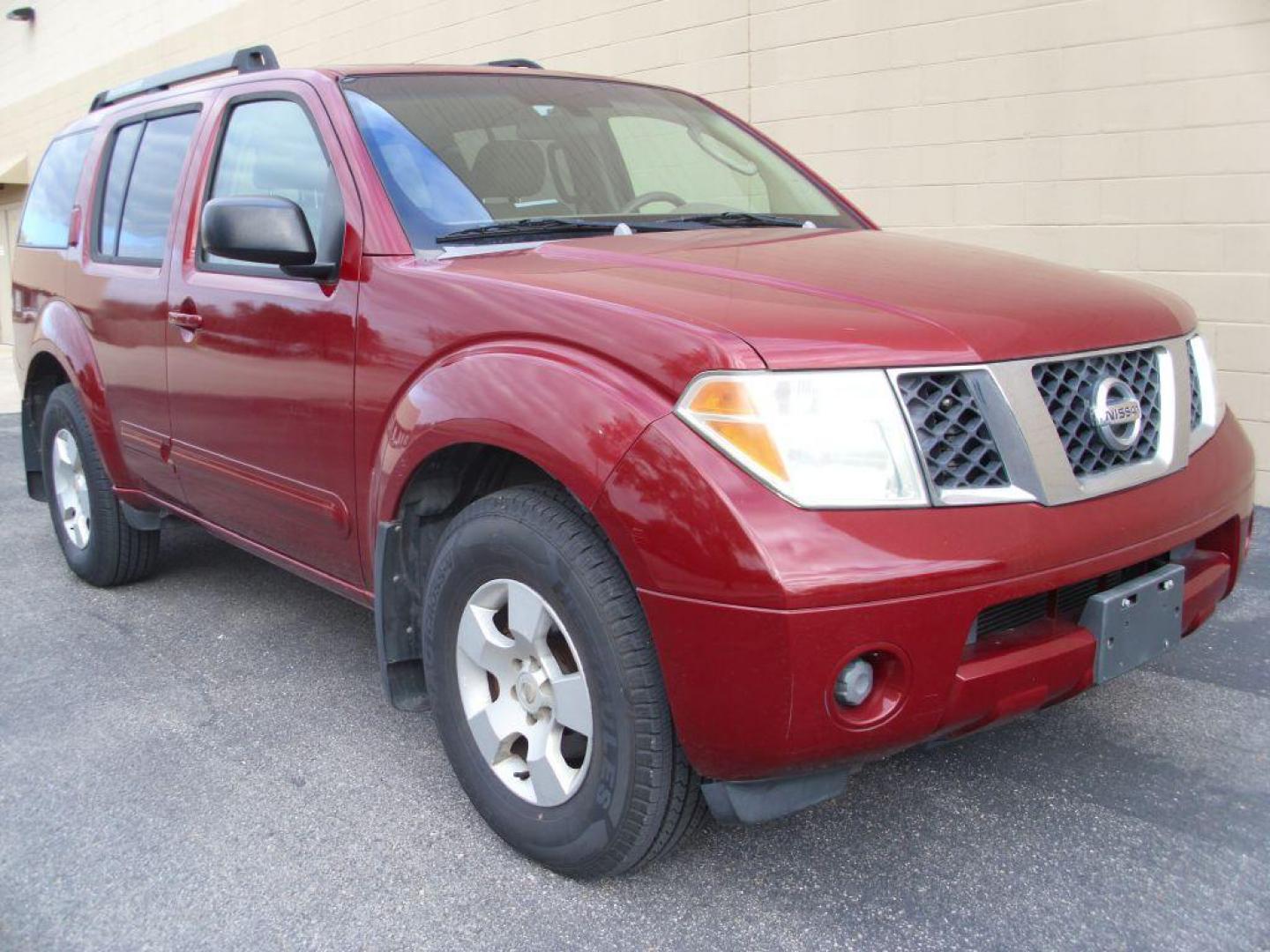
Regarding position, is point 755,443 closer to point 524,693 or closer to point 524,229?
point 524,693

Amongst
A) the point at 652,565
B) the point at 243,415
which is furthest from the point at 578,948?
the point at 243,415

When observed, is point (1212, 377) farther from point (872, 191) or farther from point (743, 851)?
point (872, 191)

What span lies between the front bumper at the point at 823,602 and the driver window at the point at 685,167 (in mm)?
1640

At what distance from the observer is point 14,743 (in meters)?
3.44

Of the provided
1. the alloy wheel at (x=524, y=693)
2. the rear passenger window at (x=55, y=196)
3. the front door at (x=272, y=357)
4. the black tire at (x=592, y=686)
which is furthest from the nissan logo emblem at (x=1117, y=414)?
the rear passenger window at (x=55, y=196)

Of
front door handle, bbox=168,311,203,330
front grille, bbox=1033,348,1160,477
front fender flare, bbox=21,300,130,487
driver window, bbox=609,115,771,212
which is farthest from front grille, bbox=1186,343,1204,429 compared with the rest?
front fender flare, bbox=21,300,130,487

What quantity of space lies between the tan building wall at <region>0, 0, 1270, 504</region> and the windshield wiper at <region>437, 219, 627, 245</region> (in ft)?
12.1

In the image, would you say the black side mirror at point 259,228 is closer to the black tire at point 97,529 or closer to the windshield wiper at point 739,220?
the windshield wiper at point 739,220

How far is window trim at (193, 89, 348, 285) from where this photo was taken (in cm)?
317

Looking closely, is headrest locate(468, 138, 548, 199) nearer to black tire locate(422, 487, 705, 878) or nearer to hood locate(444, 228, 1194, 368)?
hood locate(444, 228, 1194, 368)

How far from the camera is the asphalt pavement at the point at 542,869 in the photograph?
2.47 m

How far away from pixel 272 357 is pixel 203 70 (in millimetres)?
1802

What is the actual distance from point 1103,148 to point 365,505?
445 centimetres

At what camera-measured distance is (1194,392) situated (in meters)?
2.86
